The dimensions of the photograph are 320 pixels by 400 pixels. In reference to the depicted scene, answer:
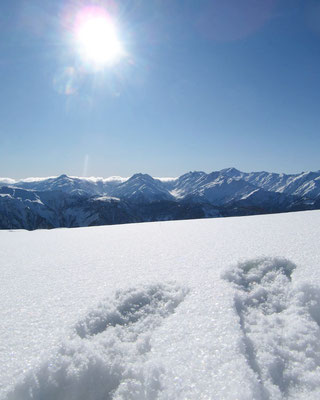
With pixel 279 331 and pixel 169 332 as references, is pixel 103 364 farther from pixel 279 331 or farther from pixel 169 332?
pixel 279 331

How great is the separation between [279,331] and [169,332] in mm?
1132

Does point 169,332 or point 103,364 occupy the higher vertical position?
point 169,332

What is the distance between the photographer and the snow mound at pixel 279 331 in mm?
1974

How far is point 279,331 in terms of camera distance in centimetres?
250

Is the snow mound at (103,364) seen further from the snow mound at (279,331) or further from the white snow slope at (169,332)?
the snow mound at (279,331)

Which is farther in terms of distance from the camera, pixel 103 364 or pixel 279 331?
pixel 279 331

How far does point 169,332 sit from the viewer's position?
2.48 metres

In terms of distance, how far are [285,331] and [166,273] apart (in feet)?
6.41

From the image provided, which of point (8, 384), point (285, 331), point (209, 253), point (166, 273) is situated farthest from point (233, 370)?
point (209, 253)

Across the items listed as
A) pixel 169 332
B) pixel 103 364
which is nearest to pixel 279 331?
pixel 169 332

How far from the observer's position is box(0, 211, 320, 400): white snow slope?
6.41 feet

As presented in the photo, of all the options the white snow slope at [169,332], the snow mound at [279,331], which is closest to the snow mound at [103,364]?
the white snow slope at [169,332]

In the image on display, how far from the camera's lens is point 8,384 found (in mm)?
1943

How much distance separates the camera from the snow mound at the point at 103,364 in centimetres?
198
